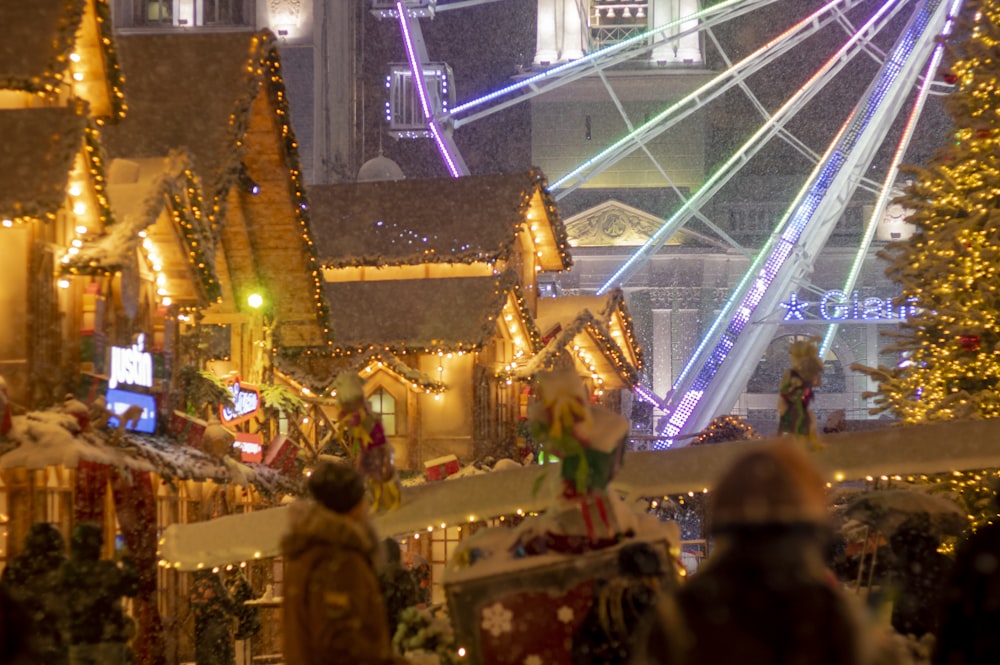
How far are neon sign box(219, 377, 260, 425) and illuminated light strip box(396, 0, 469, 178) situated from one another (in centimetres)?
1395

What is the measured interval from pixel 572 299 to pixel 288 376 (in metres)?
9.53

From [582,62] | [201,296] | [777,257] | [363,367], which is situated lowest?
[363,367]

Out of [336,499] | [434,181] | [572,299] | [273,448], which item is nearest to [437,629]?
[336,499]

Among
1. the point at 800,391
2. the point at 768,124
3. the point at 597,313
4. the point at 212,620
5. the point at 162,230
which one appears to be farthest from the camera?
the point at 768,124

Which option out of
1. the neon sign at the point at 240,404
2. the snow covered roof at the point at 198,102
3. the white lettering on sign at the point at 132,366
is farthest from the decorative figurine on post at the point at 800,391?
the neon sign at the point at 240,404

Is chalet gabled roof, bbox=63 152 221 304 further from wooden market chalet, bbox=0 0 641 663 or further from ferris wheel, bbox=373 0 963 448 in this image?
ferris wheel, bbox=373 0 963 448

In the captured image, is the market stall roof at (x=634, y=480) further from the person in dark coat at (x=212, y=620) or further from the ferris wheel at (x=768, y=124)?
the ferris wheel at (x=768, y=124)

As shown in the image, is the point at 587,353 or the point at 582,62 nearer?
the point at 587,353

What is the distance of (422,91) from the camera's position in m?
32.0

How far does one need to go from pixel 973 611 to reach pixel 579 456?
9.30ft

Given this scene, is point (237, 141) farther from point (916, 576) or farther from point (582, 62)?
point (582, 62)

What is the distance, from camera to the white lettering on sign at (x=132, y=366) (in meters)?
14.0

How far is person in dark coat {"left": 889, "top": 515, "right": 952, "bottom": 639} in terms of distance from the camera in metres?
8.80

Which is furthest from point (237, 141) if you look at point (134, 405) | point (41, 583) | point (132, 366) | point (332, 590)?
point (332, 590)
